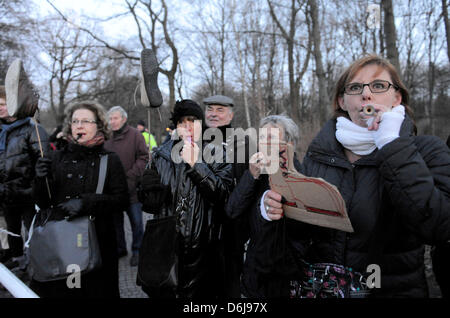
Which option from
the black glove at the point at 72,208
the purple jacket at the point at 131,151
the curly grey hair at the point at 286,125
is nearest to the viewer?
the black glove at the point at 72,208

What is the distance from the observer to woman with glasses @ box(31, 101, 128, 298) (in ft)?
7.21

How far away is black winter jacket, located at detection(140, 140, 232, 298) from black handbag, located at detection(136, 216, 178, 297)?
0.12 metres

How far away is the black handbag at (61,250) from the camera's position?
204 centimetres

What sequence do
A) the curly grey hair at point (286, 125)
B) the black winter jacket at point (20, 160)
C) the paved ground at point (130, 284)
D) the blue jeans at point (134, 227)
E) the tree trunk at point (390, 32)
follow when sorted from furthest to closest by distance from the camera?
1. the tree trunk at point (390, 32)
2. the blue jeans at point (134, 227)
3. the paved ground at point (130, 284)
4. the black winter jacket at point (20, 160)
5. the curly grey hair at point (286, 125)

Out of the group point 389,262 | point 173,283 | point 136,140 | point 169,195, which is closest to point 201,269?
point 173,283

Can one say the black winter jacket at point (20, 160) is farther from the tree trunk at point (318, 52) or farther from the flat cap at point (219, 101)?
the tree trunk at point (318, 52)

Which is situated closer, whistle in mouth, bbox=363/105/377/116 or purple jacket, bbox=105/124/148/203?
whistle in mouth, bbox=363/105/377/116

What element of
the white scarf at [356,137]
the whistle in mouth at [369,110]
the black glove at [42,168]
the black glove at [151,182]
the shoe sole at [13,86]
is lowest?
the black glove at [151,182]

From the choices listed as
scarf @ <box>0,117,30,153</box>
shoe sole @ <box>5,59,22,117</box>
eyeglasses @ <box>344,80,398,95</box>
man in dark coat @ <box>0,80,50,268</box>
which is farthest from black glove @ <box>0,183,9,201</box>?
eyeglasses @ <box>344,80,398,95</box>

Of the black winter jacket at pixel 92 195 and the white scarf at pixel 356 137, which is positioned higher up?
the white scarf at pixel 356 137

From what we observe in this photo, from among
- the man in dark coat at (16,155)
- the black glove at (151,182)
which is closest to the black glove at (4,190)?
the man in dark coat at (16,155)

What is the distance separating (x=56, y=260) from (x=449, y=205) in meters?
2.26

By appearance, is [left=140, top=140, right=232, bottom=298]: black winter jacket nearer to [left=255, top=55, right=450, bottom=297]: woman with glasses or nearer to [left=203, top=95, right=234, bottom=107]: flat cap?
[left=255, top=55, right=450, bottom=297]: woman with glasses

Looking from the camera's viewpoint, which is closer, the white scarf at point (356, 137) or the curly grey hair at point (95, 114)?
the white scarf at point (356, 137)
